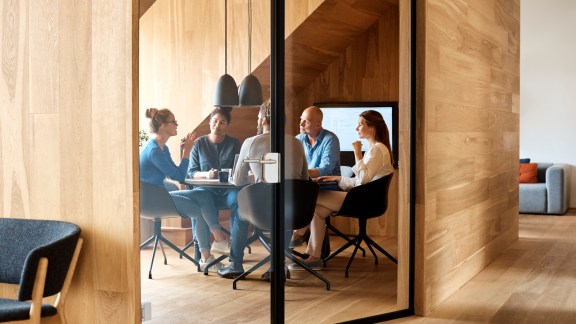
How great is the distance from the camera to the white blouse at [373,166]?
18.9 feet

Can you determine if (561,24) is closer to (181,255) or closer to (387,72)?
(387,72)

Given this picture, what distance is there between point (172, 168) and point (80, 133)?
0.48m

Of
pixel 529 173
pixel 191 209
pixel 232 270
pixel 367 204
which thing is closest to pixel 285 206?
pixel 232 270

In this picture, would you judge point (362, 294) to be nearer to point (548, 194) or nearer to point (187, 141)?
point (187, 141)

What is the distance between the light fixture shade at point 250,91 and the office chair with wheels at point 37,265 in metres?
1.11

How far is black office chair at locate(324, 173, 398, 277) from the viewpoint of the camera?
5633 millimetres

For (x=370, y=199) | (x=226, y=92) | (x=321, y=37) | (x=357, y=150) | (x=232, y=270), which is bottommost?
(x=232, y=270)

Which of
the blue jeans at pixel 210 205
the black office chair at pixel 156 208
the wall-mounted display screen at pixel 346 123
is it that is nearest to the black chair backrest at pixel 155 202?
the black office chair at pixel 156 208

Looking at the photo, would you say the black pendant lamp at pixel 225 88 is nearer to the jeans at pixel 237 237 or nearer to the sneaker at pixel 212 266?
the jeans at pixel 237 237

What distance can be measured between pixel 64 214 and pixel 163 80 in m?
0.74

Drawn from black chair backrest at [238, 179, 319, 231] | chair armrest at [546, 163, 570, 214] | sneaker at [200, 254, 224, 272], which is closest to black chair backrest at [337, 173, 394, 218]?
black chair backrest at [238, 179, 319, 231]

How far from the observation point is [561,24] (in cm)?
1166

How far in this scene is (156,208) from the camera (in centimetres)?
369

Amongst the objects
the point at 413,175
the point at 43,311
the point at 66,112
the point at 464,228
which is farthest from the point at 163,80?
the point at 464,228
